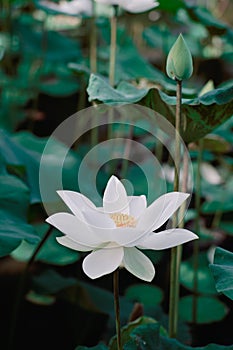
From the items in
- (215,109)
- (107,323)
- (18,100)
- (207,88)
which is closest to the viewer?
(215,109)

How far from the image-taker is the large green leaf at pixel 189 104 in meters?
0.81

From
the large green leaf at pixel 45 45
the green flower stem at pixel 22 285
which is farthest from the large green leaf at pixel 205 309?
the large green leaf at pixel 45 45

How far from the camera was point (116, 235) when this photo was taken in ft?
2.03

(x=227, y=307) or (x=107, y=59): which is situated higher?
(x=107, y=59)

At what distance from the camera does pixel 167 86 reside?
41.9 inches

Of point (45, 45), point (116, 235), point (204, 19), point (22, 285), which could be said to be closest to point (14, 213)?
point (22, 285)

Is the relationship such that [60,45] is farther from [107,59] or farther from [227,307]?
[227,307]

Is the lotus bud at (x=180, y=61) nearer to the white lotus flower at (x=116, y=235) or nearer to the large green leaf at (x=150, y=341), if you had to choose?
the white lotus flower at (x=116, y=235)

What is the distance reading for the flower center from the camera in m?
0.67

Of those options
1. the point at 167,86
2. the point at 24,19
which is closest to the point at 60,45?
the point at 24,19

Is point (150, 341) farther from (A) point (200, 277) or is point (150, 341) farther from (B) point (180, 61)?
(A) point (200, 277)

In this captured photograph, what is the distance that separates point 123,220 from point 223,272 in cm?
13

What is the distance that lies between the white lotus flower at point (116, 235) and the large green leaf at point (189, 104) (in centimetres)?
19

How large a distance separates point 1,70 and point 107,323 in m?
1.19
